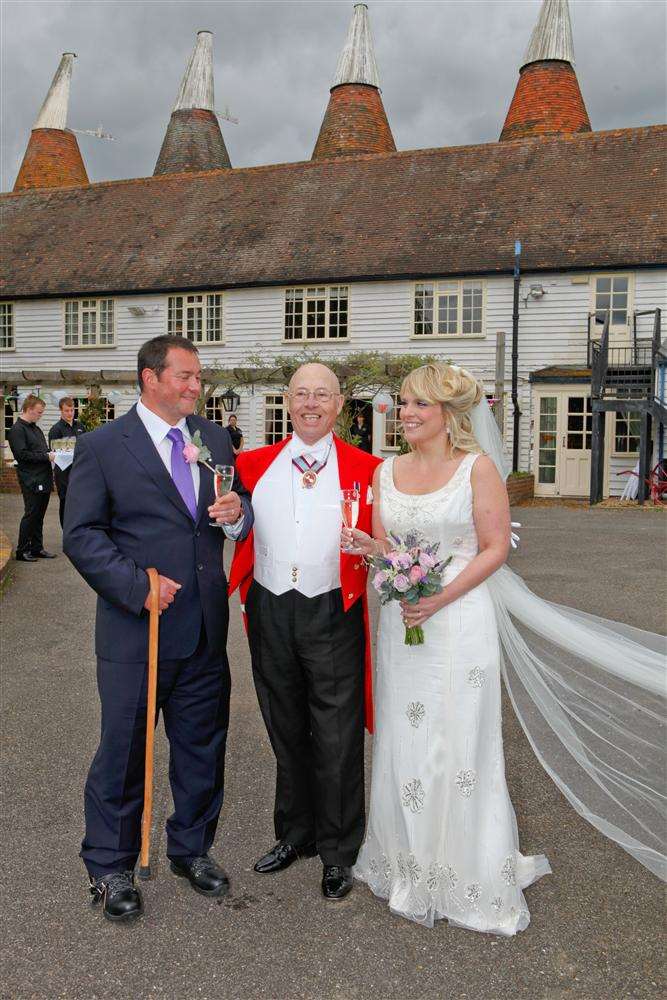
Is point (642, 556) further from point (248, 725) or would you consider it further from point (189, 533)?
point (189, 533)

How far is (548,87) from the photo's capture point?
Result: 102 ft

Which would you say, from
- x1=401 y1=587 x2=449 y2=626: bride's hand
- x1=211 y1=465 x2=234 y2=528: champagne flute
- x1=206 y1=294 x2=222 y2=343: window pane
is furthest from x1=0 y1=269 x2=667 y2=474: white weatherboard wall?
x1=211 y1=465 x2=234 y2=528: champagne flute

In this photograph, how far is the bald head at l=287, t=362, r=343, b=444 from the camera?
362cm

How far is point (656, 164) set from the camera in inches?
938

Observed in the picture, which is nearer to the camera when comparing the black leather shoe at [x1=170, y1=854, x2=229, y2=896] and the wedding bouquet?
the wedding bouquet

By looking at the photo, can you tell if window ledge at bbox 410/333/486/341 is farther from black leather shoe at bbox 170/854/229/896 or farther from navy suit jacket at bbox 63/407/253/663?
black leather shoe at bbox 170/854/229/896

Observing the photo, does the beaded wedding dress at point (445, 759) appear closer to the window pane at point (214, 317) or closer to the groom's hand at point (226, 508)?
the groom's hand at point (226, 508)

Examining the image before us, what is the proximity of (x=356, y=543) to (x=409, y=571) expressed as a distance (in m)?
0.23

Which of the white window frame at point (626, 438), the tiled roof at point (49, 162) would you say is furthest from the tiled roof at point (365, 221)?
the tiled roof at point (49, 162)

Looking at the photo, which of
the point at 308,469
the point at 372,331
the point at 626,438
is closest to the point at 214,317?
the point at 372,331

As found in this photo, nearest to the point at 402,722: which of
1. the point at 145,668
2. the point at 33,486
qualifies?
the point at 145,668

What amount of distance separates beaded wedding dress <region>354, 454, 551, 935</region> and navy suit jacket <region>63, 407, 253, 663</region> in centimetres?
76

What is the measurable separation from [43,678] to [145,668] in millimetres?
3310

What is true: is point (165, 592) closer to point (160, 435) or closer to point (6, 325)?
point (160, 435)
